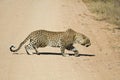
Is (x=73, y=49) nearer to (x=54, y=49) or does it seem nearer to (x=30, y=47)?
(x=54, y=49)

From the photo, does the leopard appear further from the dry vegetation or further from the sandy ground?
the dry vegetation

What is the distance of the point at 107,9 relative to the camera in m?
21.4

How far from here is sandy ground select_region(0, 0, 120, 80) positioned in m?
12.0

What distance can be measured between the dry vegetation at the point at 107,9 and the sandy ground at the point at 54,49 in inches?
16.0

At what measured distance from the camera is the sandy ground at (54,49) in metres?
12.0

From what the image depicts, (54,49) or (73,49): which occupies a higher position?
(73,49)

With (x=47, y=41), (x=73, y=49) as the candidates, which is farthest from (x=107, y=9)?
(x=47, y=41)

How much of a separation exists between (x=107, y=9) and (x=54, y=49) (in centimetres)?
725

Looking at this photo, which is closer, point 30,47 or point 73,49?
point 30,47

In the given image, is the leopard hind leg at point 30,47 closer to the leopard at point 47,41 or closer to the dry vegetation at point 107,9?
the leopard at point 47,41

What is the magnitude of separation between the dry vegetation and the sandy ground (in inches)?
16.0

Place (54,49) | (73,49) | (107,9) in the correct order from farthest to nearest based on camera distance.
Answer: (107,9)
(54,49)
(73,49)

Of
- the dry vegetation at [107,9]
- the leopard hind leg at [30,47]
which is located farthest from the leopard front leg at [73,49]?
the dry vegetation at [107,9]

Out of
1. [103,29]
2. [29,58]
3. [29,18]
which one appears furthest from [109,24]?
[29,58]
